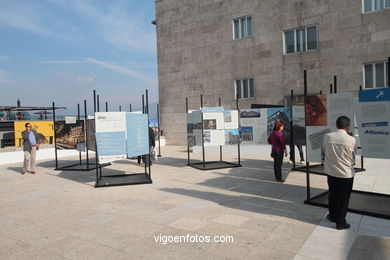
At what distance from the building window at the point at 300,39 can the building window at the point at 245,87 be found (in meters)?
2.81

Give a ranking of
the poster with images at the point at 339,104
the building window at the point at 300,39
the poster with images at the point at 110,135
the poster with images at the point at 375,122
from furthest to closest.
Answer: the building window at the point at 300,39, the poster with images at the point at 110,135, the poster with images at the point at 339,104, the poster with images at the point at 375,122

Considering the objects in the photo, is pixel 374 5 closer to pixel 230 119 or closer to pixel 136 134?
pixel 230 119

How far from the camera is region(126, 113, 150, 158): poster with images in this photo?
905cm

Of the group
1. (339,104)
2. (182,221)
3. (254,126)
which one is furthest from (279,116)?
(182,221)

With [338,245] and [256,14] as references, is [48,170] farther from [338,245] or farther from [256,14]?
[256,14]

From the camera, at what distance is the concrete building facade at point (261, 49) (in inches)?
590

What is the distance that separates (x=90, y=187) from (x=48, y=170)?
4620 mm

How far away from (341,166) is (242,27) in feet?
52.6

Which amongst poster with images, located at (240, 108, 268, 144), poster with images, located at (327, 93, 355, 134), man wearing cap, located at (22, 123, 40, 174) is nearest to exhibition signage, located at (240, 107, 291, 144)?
poster with images, located at (240, 108, 268, 144)

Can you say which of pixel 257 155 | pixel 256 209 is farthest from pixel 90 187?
pixel 257 155

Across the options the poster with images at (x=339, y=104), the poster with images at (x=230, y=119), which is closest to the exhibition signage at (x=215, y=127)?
the poster with images at (x=230, y=119)

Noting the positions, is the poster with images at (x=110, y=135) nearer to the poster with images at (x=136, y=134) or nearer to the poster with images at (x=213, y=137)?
the poster with images at (x=136, y=134)

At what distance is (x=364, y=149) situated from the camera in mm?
6066

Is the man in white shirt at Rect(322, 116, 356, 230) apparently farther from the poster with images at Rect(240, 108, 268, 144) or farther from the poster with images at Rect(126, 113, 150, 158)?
the poster with images at Rect(240, 108, 268, 144)
